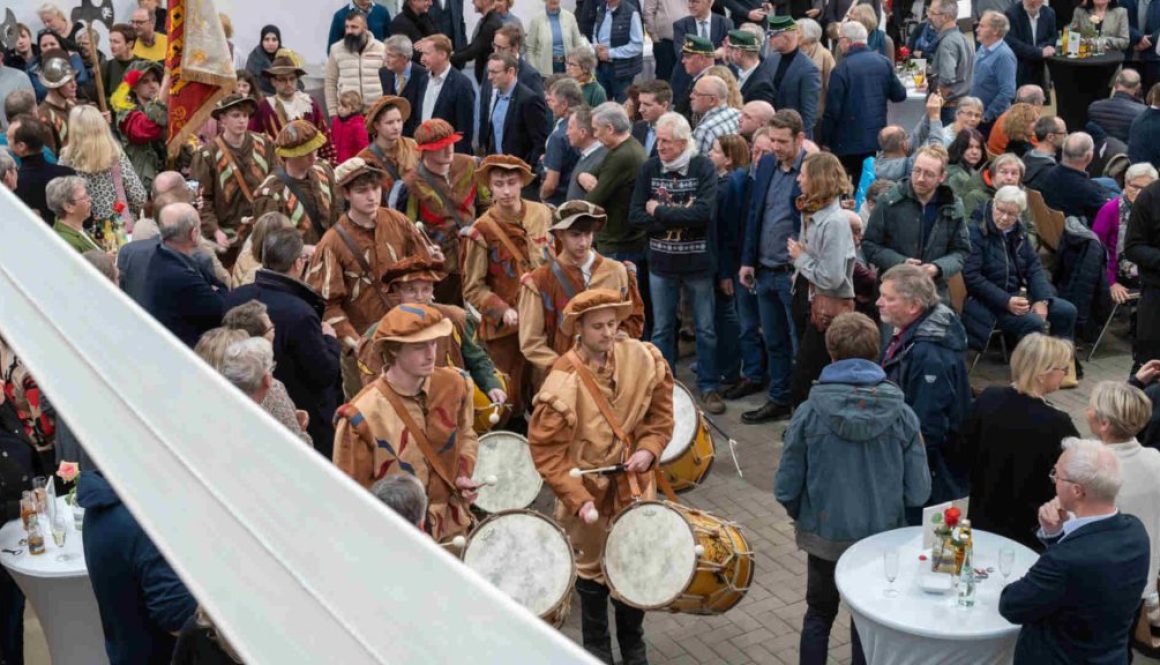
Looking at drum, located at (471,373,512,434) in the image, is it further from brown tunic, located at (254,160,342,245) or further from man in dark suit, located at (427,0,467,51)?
man in dark suit, located at (427,0,467,51)

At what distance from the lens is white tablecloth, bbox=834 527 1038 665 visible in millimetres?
4641

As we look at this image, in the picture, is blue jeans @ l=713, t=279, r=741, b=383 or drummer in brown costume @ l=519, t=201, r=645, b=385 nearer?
drummer in brown costume @ l=519, t=201, r=645, b=385

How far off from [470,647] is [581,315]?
470 centimetres

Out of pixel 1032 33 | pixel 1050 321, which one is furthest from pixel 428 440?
pixel 1032 33

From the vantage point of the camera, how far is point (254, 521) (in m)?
0.69

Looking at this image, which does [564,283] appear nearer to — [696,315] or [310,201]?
[696,315]

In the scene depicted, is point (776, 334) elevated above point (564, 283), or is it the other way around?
point (564, 283)

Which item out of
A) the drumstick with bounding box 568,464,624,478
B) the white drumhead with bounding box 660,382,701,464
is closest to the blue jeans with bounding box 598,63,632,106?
the white drumhead with bounding box 660,382,701,464

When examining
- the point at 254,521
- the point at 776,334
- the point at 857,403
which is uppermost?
the point at 254,521

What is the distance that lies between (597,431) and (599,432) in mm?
10

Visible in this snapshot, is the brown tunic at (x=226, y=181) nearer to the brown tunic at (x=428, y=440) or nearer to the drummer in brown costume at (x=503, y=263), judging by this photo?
the drummer in brown costume at (x=503, y=263)

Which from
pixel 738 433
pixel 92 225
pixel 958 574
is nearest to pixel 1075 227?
pixel 738 433

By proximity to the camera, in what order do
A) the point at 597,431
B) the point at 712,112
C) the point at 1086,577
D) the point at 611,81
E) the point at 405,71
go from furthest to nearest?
the point at 611,81, the point at 405,71, the point at 712,112, the point at 597,431, the point at 1086,577

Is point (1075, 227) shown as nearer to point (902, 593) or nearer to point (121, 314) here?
point (902, 593)
